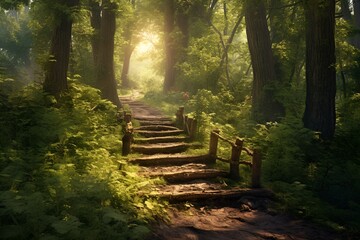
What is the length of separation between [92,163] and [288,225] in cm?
450

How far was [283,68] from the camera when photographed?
17281 millimetres

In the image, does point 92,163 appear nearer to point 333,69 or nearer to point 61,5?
point 61,5

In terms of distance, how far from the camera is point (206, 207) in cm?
745

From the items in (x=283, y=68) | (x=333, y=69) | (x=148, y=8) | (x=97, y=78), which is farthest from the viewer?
(x=148, y=8)

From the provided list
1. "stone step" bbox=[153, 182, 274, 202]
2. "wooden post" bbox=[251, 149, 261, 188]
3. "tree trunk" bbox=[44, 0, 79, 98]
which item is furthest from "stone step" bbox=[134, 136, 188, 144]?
"wooden post" bbox=[251, 149, 261, 188]

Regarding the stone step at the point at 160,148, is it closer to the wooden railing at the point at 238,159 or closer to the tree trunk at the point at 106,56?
the wooden railing at the point at 238,159

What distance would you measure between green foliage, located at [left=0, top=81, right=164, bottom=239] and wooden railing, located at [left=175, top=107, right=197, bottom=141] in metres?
2.95

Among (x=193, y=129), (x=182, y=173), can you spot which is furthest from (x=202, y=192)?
(x=193, y=129)

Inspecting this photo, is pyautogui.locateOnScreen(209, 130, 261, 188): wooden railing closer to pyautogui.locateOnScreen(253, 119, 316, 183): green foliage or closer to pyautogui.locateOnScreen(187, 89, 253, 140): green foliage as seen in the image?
pyautogui.locateOnScreen(253, 119, 316, 183): green foliage

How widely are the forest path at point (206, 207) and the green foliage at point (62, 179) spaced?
1.86ft

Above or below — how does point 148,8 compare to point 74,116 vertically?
above

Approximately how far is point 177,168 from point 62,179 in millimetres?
4311

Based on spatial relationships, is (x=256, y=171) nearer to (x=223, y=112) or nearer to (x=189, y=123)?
(x=189, y=123)

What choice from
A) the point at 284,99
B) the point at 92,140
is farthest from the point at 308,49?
the point at 92,140
